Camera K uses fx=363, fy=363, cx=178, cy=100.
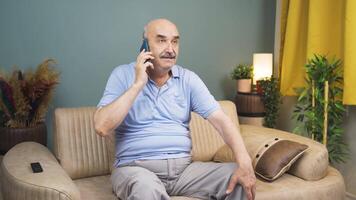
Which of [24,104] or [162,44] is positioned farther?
[24,104]

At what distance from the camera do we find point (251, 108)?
278cm

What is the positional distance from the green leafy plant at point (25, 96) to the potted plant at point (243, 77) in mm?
1386

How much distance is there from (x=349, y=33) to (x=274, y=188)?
1.13 m

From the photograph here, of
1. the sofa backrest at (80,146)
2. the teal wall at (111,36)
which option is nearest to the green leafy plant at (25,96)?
the teal wall at (111,36)

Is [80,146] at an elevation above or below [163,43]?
below

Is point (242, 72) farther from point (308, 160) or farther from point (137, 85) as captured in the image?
point (137, 85)

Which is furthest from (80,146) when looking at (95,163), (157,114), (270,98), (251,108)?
(270,98)

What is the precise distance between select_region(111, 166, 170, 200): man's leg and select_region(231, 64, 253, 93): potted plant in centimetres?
151

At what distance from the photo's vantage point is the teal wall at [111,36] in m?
2.39

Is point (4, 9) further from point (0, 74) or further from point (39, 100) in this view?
point (39, 100)

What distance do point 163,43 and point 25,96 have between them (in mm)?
1005

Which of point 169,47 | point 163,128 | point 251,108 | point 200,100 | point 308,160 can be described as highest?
point 169,47

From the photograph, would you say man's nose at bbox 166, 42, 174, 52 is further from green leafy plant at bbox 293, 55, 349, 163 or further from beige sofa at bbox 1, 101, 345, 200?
green leafy plant at bbox 293, 55, 349, 163

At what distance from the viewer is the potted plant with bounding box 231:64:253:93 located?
2852 mm
